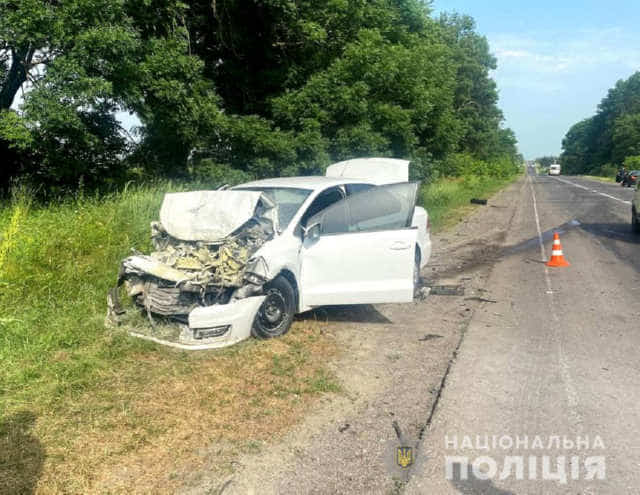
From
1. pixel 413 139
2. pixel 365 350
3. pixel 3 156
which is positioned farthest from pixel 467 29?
pixel 365 350

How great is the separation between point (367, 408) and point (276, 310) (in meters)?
1.73

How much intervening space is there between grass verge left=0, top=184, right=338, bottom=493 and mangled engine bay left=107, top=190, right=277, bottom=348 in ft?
0.82

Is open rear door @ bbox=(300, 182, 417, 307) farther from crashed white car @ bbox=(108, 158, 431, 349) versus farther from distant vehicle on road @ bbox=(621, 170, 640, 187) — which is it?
distant vehicle on road @ bbox=(621, 170, 640, 187)

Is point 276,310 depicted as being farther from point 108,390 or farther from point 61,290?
point 61,290

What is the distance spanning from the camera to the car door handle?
236 inches

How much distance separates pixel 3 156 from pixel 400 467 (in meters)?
13.2

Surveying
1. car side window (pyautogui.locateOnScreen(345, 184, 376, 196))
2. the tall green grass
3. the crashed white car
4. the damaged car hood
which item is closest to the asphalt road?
the crashed white car

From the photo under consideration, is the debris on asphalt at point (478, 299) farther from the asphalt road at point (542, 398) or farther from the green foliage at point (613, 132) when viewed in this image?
the green foliage at point (613, 132)

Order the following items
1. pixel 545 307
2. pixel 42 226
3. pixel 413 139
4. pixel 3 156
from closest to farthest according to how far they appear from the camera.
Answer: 1. pixel 545 307
2. pixel 42 226
3. pixel 3 156
4. pixel 413 139

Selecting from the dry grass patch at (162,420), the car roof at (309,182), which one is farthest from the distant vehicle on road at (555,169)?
the dry grass patch at (162,420)

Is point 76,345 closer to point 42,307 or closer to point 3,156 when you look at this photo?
point 42,307

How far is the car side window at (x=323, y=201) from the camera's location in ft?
20.2

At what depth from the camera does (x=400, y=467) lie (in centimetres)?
330

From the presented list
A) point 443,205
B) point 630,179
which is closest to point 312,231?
point 443,205
